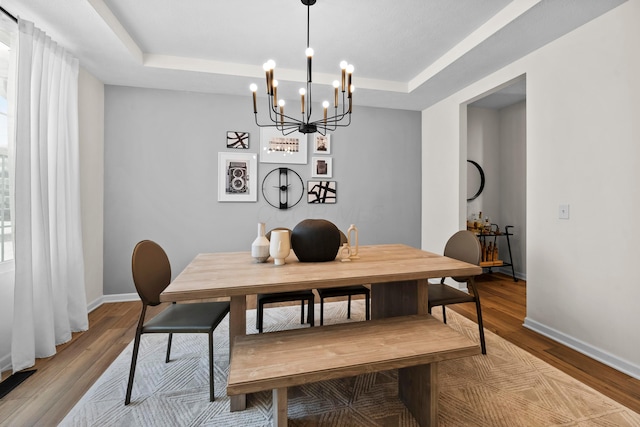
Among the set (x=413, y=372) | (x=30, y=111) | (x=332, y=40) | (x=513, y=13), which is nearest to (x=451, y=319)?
(x=413, y=372)

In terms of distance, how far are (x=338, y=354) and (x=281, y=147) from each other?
2.97m

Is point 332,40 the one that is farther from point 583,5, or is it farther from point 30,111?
point 30,111

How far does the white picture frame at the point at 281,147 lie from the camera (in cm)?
377

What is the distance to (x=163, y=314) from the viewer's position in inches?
72.9

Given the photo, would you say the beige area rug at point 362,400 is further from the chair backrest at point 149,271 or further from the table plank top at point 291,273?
the table plank top at point 291,273

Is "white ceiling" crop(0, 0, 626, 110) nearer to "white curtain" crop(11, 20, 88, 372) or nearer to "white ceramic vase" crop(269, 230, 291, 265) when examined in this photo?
"white curtain" crop(11, 20, 88, 372)

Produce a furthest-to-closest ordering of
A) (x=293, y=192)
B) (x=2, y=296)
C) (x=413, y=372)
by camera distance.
→ (x=293, y=192), (x=2, y=296), (x=413, y=372)

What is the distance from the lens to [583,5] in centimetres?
202

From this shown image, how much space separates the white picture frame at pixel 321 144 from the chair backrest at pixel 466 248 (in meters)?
2.08

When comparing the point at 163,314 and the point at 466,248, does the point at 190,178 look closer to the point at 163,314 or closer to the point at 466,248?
the point at 163,314

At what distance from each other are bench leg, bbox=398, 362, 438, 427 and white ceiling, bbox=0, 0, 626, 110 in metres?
2.47

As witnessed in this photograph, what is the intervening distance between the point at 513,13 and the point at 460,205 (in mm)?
2054

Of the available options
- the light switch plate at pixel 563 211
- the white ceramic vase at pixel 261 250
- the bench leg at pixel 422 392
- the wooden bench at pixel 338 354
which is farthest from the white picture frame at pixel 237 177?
the light switch plate at pixel 563 211

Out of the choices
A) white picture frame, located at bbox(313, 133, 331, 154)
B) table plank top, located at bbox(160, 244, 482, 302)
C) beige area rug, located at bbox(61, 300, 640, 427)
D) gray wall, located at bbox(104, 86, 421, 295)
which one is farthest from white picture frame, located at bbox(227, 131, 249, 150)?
beige area rug, located at bbox(61, 300, 640, 427)
